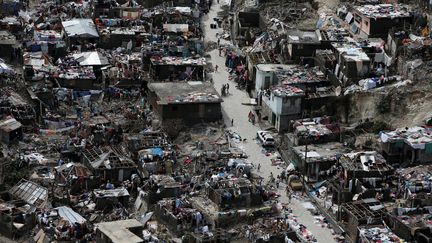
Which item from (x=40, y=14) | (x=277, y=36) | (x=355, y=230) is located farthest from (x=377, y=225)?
(x=40, y=14)

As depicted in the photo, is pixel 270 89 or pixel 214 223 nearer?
pixel 214 223

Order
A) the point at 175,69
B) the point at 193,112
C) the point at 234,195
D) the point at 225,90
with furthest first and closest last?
1. the point at 175,69
2. the point at 225,90
3. the point at 193,112
4. the point at 234,195

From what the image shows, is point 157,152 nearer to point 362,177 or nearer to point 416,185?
point 362,177

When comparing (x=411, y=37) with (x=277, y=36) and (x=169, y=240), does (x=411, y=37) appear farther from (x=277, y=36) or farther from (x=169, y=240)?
(x=169, y=240)

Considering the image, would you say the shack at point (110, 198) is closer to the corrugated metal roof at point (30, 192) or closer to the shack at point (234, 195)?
the corrugated metal roof at point (30, 192)

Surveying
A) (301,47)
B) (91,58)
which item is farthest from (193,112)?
(91,58)

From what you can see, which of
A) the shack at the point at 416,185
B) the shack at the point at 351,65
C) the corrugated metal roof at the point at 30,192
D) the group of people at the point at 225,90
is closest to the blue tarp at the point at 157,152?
the corrugated metal roof at the point at 30,192
